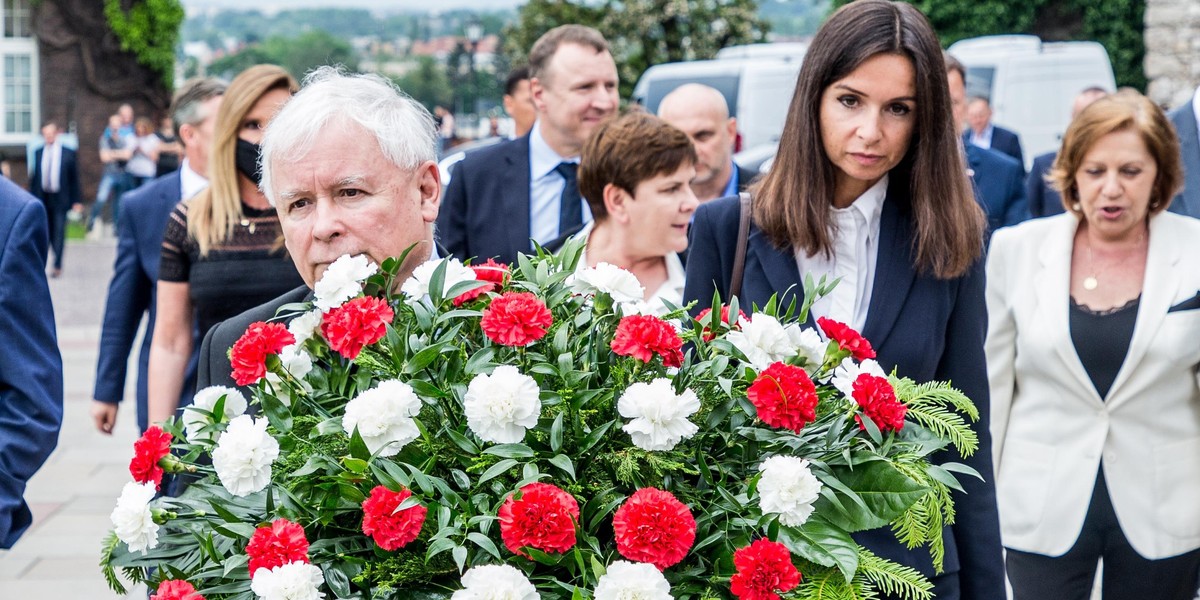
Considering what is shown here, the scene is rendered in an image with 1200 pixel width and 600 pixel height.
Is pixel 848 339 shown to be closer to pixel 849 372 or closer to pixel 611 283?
pixel 849 372

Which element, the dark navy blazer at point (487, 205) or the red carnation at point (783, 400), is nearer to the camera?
the red carnation at point (783, 400)

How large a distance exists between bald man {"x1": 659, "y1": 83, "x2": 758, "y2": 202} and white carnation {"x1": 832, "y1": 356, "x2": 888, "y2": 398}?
4.15 meters

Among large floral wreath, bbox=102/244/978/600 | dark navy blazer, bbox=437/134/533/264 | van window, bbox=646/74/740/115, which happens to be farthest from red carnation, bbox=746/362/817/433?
van window, bbox=646/74/740/115

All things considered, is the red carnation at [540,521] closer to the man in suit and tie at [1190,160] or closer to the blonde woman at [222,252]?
the blonde woman at [222,252]

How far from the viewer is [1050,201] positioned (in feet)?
27.7

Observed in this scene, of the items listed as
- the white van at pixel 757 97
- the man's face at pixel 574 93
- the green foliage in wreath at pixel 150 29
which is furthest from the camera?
the green foliage in wreath at pixel 150 29

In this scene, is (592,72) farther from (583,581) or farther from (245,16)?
(245,16)

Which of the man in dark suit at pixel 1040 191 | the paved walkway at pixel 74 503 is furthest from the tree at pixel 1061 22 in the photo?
the paved walkway at pixel 74 503

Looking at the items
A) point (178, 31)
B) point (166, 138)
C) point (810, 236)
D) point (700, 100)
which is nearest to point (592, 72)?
point (700, 100)

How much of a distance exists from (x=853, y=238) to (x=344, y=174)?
1038 millimetres

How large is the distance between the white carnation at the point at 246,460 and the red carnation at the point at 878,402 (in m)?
0.76

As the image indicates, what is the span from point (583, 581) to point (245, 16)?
43392mm

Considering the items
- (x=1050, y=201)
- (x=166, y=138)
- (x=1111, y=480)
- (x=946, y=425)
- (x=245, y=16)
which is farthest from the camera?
(x=245, y=16)

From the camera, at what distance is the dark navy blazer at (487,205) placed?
5.36 m
